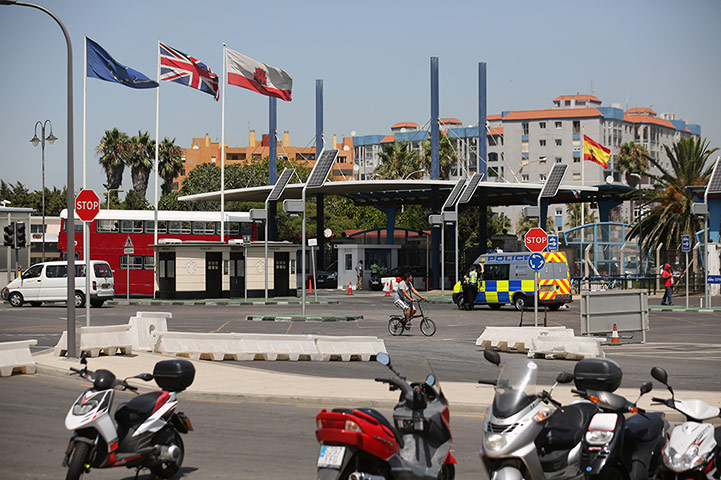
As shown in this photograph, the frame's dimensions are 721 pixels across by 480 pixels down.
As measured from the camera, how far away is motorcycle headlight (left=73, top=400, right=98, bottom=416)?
7.33 m

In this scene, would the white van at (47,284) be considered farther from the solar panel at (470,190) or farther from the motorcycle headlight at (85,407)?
the motorcycle headlight at (85,407)

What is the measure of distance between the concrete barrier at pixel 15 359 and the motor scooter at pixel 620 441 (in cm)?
1131

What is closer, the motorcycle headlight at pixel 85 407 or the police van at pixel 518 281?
the motorcycle headlight at pixel 85 407

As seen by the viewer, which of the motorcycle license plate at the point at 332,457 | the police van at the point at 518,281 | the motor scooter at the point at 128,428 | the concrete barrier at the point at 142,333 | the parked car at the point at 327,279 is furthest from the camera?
the parked car at the point at 327,279

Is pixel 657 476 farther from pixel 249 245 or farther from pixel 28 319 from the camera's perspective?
pixel 249 245

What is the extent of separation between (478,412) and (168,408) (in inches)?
197

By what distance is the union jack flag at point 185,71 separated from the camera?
44281 mm

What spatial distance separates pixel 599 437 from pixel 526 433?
2.29 feet

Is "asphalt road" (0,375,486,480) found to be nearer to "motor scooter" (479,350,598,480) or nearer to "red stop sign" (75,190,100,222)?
"motor scooter" (479,350,598,480)

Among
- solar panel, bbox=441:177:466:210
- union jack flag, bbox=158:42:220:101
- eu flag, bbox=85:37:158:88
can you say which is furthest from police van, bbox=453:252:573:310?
union jack flag, bbox=158:42:220:101

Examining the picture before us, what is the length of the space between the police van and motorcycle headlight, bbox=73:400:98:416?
28.1 meters

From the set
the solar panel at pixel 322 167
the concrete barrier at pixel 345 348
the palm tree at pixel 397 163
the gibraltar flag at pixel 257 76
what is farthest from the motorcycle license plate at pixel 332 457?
the palm tree at pixel 397 163

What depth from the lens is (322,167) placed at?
112 feet

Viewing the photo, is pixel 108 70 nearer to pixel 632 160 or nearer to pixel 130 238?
pixel 130 238
